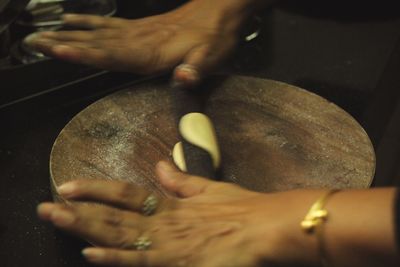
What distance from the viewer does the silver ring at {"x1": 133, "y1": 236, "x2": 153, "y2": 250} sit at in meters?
0.57

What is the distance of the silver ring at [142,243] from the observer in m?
0.57

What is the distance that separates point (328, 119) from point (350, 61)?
0.31 m

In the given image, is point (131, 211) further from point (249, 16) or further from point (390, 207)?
point (249, 16)

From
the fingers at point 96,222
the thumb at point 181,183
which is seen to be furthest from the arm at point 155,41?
the fingers at point 96,222

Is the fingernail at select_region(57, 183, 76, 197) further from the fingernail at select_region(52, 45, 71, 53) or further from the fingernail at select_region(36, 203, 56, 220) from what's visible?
the fingernail at select_region(52, 45, 71, 53)

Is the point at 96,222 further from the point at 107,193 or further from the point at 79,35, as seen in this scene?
the point at 79,35

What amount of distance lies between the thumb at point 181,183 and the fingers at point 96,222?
8 centimetres

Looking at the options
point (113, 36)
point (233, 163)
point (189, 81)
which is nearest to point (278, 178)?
point (233, 163)

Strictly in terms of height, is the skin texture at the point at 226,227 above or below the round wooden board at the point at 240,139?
above

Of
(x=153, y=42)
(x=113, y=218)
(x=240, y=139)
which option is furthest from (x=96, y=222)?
(x=153, y=42)

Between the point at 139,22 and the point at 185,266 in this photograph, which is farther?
the point at 139,22

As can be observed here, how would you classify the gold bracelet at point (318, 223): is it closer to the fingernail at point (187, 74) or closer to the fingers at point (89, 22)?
the fingernail at point (187, 74)

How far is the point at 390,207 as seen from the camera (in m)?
0.50

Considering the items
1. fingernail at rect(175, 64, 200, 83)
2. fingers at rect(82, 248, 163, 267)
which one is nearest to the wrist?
fingers at rect(82, 248, 163, 267)
